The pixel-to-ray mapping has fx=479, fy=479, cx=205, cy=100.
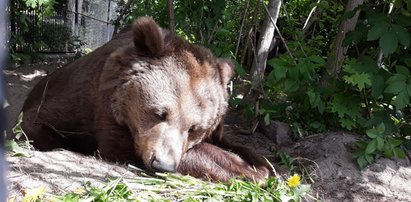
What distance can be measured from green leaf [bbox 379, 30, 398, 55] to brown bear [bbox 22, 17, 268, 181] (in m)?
1.11

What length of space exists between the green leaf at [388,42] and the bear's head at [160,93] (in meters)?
1.17

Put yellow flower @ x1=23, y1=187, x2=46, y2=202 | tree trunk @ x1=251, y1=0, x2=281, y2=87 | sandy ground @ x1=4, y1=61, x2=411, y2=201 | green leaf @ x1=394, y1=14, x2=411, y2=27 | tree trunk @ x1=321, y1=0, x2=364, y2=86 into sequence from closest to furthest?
1. yellow flower @ x1=23, y1=187, x2=46, y2=202
2. sandy ground @ x1=4, y1=61, x2=411, y2=201
3. green leaf @ x1=394, y1=14, x2=411, y2=27
4. tree trunk @ x1=321, y1=0, x2=364, y2=86
5. tree trunk @ x1=251, y1=0, x2=281, y2=87

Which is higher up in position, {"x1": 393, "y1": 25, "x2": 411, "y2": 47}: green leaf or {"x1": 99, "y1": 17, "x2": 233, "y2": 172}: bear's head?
{"x1": 393, "y1": 25, "x2": 411, "y2": 47}: green leaf

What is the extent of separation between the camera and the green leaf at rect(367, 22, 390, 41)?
10.8ft

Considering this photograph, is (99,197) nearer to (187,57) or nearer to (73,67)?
(187,57)

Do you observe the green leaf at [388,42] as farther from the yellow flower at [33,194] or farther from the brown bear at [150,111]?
the yellow flower at [33,194]

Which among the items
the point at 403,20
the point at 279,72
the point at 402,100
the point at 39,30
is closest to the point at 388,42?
the point at 403,20

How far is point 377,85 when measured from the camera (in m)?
3.44

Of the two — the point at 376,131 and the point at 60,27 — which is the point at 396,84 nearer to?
the point at 376,131

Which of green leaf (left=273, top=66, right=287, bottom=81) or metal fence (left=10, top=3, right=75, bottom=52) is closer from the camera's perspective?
green leaf (left=273, top=66, right=287, bottom=81)

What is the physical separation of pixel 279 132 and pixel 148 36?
5.27 feet

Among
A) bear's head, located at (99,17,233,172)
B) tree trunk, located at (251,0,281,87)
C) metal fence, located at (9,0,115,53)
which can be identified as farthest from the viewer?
metal fence, located at (9,0,115,53)

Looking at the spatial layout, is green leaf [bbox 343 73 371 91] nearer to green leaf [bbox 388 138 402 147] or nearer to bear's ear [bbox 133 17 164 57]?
green leaf [bbox 388 138 402 147]

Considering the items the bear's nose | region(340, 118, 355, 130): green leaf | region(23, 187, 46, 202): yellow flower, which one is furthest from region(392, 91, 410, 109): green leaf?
region(23, 187, 46, 202): yellow flower
